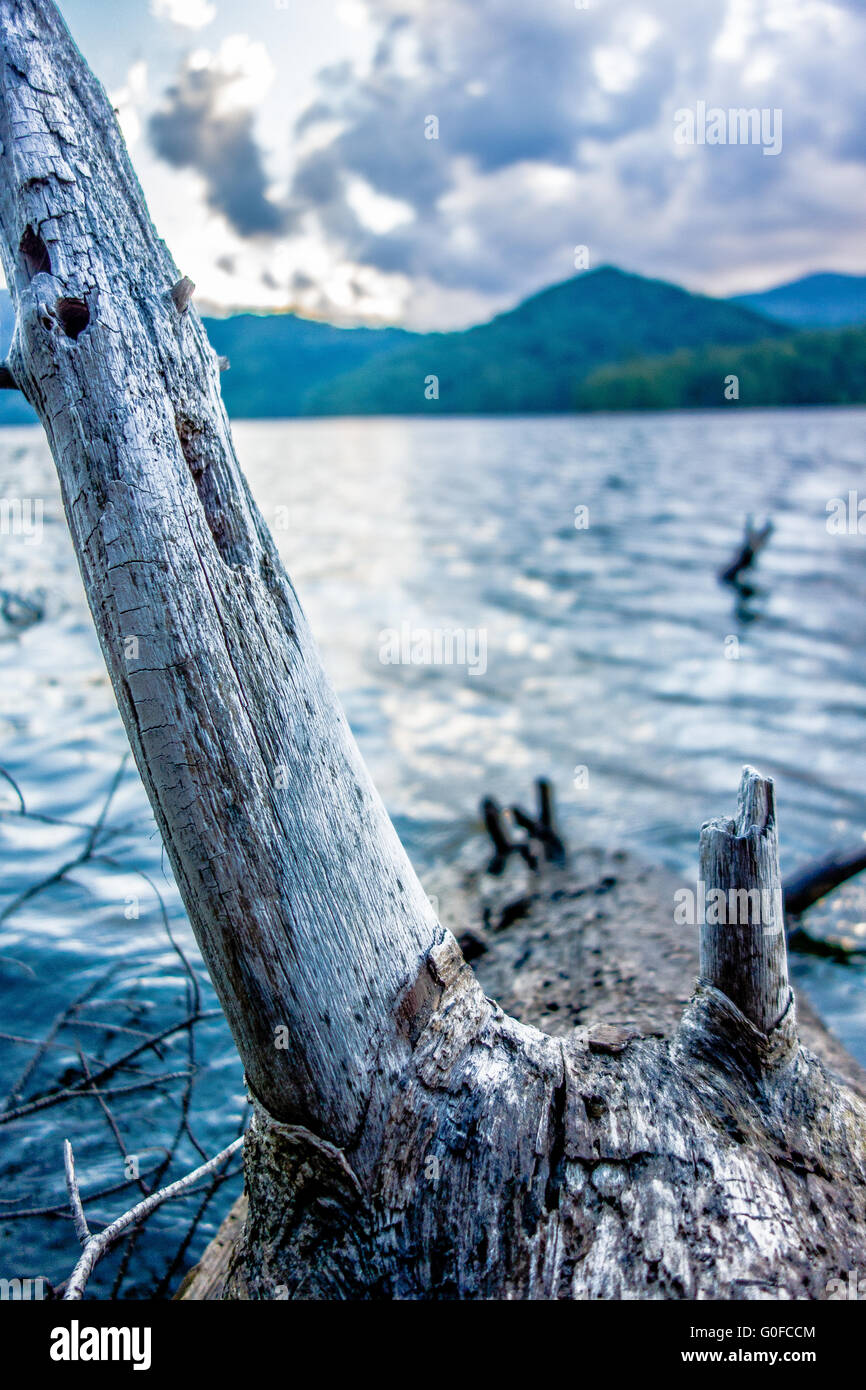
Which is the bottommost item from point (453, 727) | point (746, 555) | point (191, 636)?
point (191, 636)

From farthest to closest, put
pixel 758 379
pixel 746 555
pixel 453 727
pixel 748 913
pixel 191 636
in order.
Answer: pixel 758 379 < pixel 746 555 < pixel 453 727 < pixel 748 913 < pixel 191 636

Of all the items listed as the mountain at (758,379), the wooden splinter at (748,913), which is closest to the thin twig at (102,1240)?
the wooden splinter at (748,913)

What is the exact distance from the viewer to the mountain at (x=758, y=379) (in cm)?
13338

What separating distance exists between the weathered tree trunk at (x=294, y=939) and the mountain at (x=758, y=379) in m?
143

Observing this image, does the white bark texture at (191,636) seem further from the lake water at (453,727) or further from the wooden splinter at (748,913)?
the wooden splinter at (748,913)

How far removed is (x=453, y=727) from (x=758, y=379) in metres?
151

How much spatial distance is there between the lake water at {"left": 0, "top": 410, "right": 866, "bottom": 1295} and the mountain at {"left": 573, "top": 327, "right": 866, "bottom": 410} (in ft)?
415

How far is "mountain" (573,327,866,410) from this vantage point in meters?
133

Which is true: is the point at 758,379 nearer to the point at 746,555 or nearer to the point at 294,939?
the point at 746,555

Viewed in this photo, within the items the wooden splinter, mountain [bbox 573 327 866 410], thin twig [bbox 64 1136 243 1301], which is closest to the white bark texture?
thin twig [bbox 64 1136 243 1301]

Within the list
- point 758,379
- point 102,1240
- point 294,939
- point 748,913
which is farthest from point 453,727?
point 758,379

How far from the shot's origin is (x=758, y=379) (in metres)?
138

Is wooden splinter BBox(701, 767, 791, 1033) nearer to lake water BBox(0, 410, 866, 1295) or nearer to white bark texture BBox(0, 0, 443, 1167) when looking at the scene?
white bark texture BBox(0, 0, 443, 1167)
